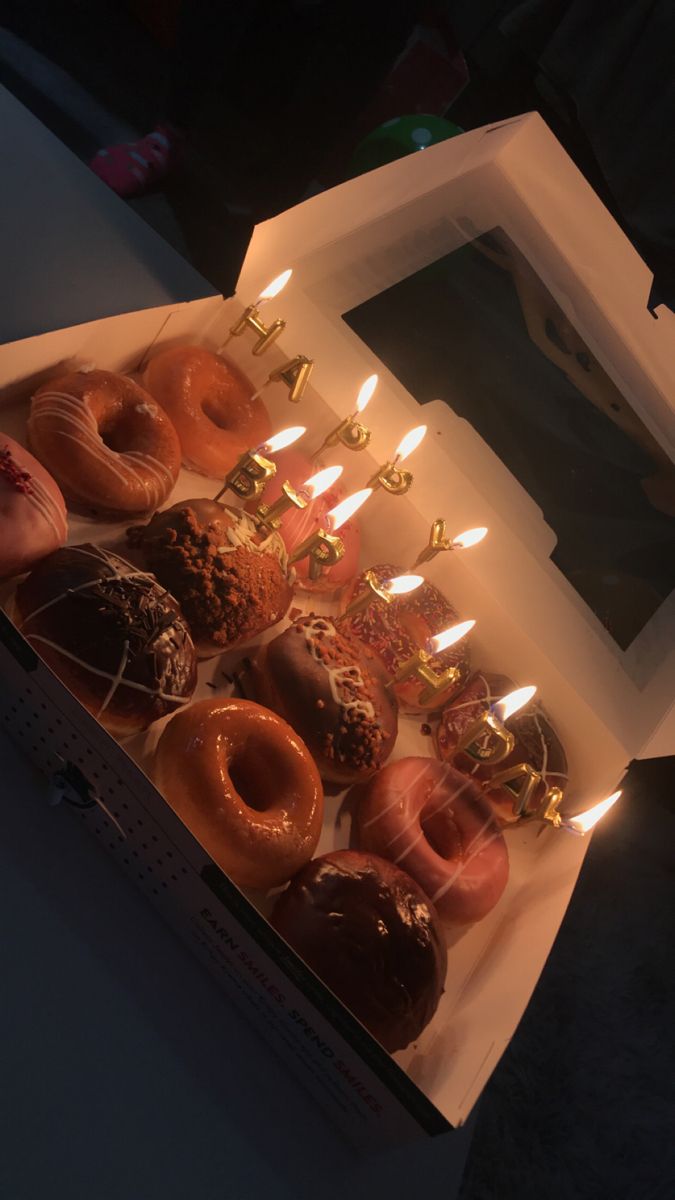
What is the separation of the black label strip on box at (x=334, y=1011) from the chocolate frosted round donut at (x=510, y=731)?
96cm

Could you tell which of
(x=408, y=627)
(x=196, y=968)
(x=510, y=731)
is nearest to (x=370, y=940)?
(x=196, y=968)

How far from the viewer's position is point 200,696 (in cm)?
202

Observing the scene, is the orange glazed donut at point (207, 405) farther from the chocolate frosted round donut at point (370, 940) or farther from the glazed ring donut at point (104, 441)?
the chocolate frosted round donut at point (370, 940)

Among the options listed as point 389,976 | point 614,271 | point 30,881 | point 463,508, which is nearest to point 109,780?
point 30,881

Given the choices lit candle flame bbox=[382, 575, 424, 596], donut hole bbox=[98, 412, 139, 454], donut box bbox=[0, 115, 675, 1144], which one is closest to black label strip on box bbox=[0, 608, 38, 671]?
donut box bbox=[0, 115, 675, 1144]

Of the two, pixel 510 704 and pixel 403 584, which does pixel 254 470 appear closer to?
pixel 403 584

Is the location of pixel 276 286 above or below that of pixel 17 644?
above

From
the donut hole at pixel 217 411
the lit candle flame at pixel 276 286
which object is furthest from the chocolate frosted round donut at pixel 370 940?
the lit candle flame at pixel 276 286

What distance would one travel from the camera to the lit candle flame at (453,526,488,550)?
2182 mm

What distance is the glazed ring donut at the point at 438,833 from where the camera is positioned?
194 centimetres

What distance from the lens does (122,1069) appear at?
1436 millimetres

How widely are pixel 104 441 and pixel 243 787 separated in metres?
0.90

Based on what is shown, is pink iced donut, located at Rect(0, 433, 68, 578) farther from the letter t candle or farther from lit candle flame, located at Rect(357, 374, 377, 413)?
lit candle flame, located at Rect(357, 374, 377, 413)

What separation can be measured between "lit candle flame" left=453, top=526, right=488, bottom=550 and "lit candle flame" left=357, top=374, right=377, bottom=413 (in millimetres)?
414
